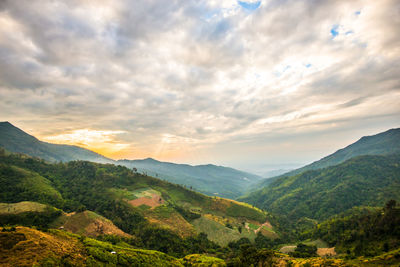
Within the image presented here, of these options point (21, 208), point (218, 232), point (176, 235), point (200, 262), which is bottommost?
point (218, 232)

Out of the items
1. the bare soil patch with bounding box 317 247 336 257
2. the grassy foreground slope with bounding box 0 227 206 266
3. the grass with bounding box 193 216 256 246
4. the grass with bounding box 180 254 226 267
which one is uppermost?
the grassy foreground slope with bounding box 0 227 206 266

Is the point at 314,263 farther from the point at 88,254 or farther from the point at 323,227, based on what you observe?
the point at 323,227

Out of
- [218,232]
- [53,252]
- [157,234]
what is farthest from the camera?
[218,232]

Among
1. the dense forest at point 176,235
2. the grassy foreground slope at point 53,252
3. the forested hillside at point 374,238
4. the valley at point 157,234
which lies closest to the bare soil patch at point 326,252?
the valley at point 157,234

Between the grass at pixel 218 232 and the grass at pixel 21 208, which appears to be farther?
the grass at pixel 218 232

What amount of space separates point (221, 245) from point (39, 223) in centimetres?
12830

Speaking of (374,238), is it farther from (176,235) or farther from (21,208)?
(21,208)

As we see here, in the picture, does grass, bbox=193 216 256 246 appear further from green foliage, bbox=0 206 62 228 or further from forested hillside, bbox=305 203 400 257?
green foliage, bbox=0 206 62 228

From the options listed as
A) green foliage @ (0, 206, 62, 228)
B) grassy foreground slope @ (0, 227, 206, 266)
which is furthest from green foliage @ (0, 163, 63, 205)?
grassy foreground slope @ (0, 227, 206, 266)

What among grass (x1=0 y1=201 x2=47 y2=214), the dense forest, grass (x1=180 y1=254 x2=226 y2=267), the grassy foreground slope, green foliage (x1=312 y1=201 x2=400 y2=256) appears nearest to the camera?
the grassy foreground slope

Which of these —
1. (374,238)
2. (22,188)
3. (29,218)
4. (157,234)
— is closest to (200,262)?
(157,234)

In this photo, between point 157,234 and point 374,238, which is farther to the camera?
point 157,234

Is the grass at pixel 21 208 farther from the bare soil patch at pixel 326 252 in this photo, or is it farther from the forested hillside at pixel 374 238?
the forested hillside at pixel 374 238

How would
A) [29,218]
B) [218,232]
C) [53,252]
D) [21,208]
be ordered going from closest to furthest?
1. [53,252]
2. [29,218]
3. [21,208]
4. [218,232]
